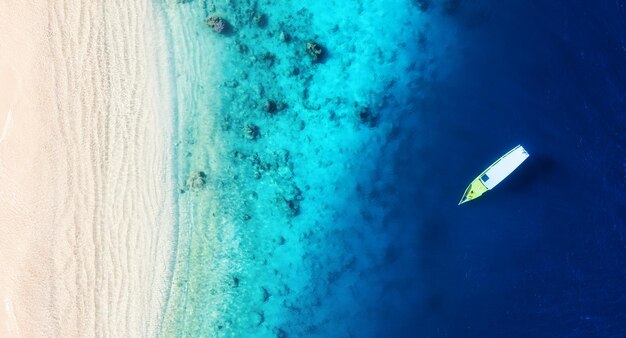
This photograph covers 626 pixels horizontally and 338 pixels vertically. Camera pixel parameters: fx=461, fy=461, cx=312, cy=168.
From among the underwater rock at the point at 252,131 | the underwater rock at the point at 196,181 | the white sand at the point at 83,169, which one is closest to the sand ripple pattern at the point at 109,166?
the white sand at the point at 83,169

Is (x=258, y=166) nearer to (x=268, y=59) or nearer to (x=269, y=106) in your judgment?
(x=269, y=106)

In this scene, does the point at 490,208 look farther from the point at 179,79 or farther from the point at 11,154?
the point at 11,154

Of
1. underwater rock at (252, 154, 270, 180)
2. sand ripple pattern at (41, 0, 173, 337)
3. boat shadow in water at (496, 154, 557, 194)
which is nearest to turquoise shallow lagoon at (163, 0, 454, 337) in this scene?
underwater rock at (252, 154, 270, 180)

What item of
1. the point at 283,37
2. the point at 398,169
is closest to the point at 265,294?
the point at 398,169

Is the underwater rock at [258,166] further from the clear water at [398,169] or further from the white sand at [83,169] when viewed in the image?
the white sand at [83,169]

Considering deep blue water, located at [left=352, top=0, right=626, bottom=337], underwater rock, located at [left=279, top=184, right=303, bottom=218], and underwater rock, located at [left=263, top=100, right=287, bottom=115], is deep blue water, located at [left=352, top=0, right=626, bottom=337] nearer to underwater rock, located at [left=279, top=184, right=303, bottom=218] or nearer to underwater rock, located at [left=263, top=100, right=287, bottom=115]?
underwater rock, located at [left=279, top=184, right=303, bottom=218]
